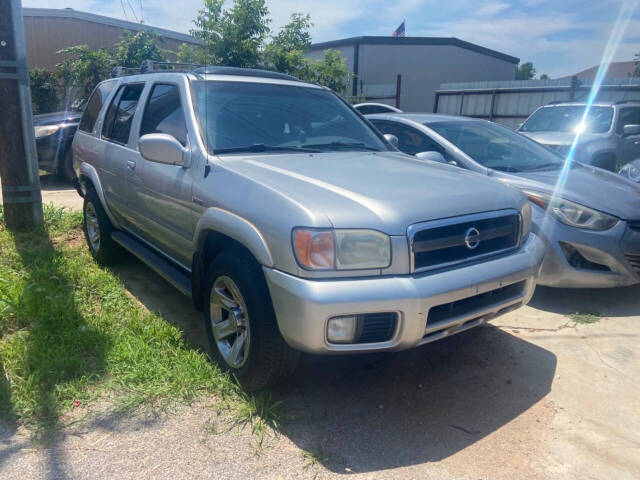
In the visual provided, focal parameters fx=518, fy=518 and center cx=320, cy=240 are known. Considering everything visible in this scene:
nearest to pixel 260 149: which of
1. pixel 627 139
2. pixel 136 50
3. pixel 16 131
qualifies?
pixel 16 131

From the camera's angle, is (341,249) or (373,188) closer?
(341,249)

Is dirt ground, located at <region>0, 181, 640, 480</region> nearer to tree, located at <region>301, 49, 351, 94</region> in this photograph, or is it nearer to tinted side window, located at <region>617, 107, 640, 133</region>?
tinted side window, located at <region>617, 107, 640, 133</region>

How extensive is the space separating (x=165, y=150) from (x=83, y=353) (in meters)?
1.40

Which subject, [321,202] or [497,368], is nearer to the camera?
[321,202]

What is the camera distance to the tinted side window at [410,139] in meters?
5.21

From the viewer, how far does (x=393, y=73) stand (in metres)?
22.1

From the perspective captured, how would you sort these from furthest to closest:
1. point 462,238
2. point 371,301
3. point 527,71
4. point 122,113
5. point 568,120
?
point 527,71
point 568,120
point 122,113
point 462,238
point 371,301

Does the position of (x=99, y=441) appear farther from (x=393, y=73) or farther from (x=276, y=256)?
(x=393, y=73)

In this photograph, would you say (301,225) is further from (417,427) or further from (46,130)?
(46,130)

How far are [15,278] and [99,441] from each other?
101 inches

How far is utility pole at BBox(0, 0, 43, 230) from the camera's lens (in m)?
5.55

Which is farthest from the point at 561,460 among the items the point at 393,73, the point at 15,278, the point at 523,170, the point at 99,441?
the point at 393,73

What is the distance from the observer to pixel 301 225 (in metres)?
2.40

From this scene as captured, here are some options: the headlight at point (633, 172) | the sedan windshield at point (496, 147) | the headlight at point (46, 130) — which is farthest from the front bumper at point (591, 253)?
the headlight at point (46, 130)
